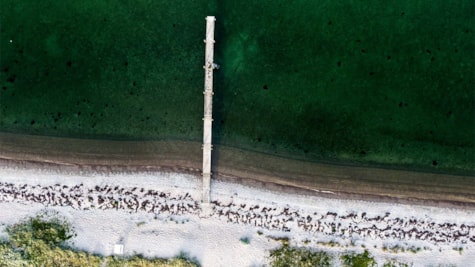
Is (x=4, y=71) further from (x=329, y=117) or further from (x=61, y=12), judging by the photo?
(x=329, y=117)

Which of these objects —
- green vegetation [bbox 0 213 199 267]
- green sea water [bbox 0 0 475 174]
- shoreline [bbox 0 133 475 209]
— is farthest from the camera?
green sea water [bbox 0 0 475 174]

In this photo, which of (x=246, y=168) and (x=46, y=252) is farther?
(x=246, y=168)

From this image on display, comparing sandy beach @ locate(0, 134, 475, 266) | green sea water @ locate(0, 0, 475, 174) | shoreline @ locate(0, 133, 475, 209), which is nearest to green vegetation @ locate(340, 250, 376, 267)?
sandy beach @ locate(0, 134, 475, 266)

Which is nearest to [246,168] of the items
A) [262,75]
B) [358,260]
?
[262,75]

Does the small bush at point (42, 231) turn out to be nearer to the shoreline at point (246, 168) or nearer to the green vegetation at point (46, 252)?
the green vegetation at point (46, 252)

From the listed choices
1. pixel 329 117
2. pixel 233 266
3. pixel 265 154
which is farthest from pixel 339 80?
pixel 233 266

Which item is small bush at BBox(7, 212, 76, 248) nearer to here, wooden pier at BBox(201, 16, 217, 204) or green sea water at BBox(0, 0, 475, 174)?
green sea water at BBox(0, 0, 475, 174)

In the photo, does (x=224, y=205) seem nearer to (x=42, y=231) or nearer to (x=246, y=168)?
(x=246, y=168)
